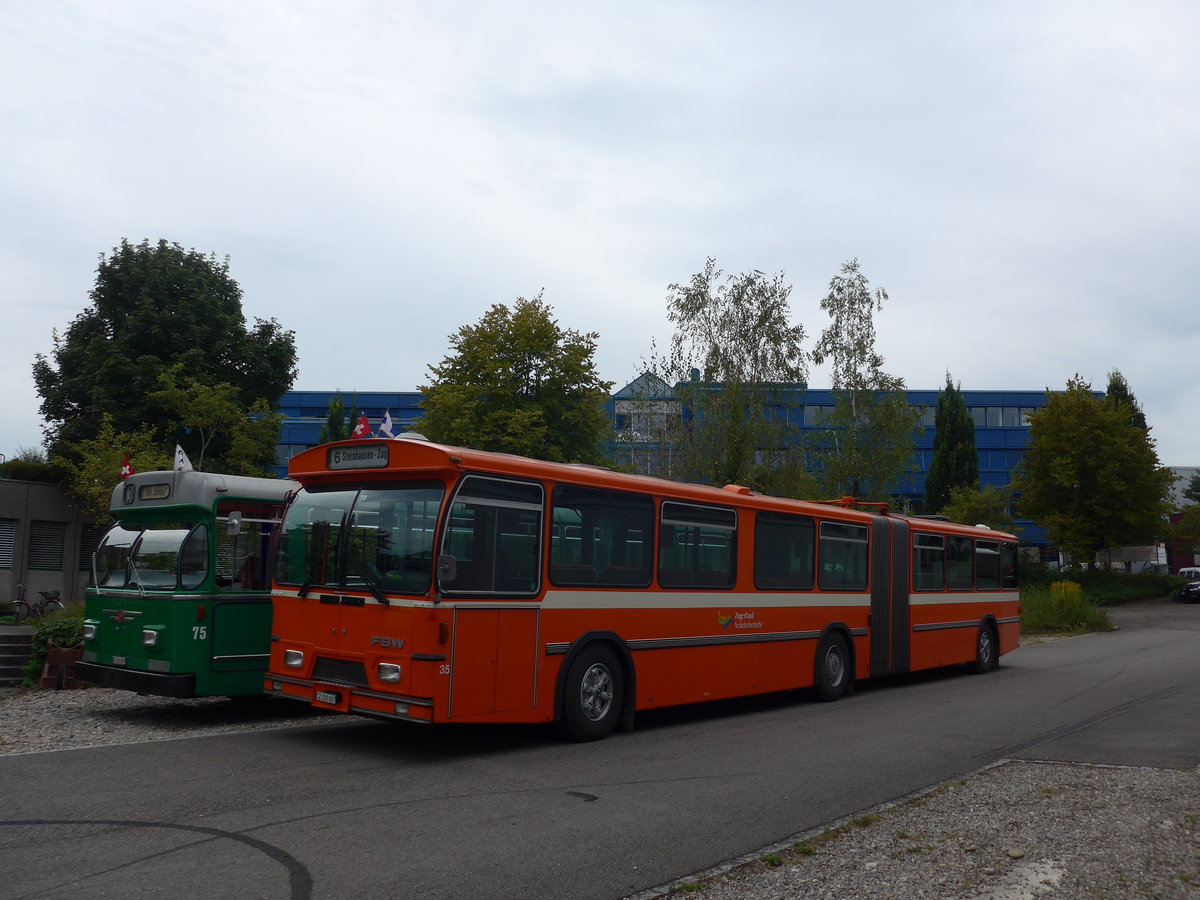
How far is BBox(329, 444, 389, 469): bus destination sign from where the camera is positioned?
930 cm

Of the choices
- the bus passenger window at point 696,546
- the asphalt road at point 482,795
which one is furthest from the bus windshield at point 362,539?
the bus passenger window at point 696,546

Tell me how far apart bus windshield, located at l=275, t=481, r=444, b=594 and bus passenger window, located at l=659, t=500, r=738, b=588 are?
3.23m

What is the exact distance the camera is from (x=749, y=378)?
3497cm

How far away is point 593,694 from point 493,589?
73.0 inches

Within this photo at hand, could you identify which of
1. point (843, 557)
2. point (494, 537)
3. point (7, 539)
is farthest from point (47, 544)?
point (494, 537)

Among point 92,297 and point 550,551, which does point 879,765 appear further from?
point 92,297

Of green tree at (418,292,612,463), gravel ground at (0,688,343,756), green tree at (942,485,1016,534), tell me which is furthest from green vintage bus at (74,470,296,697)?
green tree at (942,485,1016,534)

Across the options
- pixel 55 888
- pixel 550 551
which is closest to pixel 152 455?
pixel 550 551

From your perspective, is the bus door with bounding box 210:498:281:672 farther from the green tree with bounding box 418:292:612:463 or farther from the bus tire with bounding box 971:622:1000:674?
the green tree with bounding box 418:292:612:463

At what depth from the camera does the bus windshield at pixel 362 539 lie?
8852 millimetres

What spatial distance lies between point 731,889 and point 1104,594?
43042 millimetres

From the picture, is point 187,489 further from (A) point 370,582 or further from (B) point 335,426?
(B) point 335,426

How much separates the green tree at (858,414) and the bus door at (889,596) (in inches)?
783

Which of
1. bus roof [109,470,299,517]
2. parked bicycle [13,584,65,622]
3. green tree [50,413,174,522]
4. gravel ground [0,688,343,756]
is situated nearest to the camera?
gravel ground [0,688,343,756]
